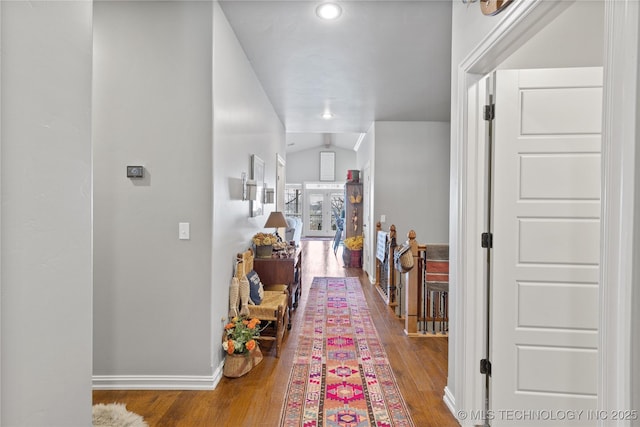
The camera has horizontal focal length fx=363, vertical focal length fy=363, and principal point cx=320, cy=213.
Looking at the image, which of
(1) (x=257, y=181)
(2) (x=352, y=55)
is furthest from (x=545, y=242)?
(1) (x=257, y=181)

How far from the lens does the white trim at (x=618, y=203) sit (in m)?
0.99

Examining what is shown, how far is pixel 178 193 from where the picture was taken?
2.52 metres

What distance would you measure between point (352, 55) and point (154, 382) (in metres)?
3.21

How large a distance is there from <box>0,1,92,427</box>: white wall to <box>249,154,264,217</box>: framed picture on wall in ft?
8.81

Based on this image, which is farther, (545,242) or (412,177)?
(412,177)

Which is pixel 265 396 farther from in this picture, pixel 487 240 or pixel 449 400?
pixel 487 240

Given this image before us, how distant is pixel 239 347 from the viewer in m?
2.72

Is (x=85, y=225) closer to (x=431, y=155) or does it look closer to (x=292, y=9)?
(x=292, y=9)

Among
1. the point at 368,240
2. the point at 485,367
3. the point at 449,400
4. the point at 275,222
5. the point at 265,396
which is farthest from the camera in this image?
the point at 368,240

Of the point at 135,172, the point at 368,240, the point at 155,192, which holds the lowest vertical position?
the point at 368,240

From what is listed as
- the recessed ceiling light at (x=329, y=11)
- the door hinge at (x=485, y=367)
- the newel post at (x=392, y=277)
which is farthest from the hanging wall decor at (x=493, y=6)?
the newel post at (x=392, y=277)

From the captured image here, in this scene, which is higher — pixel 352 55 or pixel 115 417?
pixel 352 55

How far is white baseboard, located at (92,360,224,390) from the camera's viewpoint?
8.27 ft

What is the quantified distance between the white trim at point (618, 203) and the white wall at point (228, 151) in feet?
7.10
